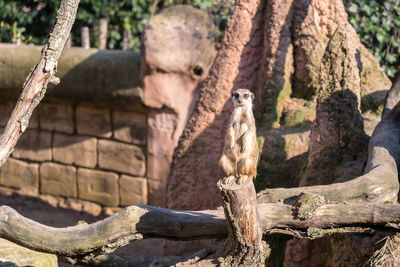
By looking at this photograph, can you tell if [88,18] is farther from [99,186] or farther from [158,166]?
[158,166]

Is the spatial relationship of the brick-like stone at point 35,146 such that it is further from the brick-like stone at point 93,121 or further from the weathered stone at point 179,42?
the weathered stone at point 179,42

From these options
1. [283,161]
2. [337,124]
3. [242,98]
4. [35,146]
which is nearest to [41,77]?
[242,98]

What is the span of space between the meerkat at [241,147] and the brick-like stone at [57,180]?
4477 millimetres

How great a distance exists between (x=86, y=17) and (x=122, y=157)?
2.92m

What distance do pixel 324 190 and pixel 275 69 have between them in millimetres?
1788

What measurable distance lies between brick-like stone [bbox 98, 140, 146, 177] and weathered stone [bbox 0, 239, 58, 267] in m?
2.99

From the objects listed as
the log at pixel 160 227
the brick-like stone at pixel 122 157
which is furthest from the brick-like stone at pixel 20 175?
the log at pixel 160 227

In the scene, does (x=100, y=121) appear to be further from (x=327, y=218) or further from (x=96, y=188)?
(x=327, y=218)

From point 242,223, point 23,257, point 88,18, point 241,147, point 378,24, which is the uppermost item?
point 378,24

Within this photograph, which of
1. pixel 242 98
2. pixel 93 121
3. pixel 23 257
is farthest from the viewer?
pixel 93 121

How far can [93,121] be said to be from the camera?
754 centimetres

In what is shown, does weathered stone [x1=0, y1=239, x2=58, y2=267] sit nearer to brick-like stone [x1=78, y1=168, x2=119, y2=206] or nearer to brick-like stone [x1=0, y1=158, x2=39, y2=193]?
brick-like stone [x1=78, y1=168, x2=119, y2=206]

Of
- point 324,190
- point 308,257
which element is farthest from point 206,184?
point 324,190

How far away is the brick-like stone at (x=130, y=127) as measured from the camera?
7156 millimetres
